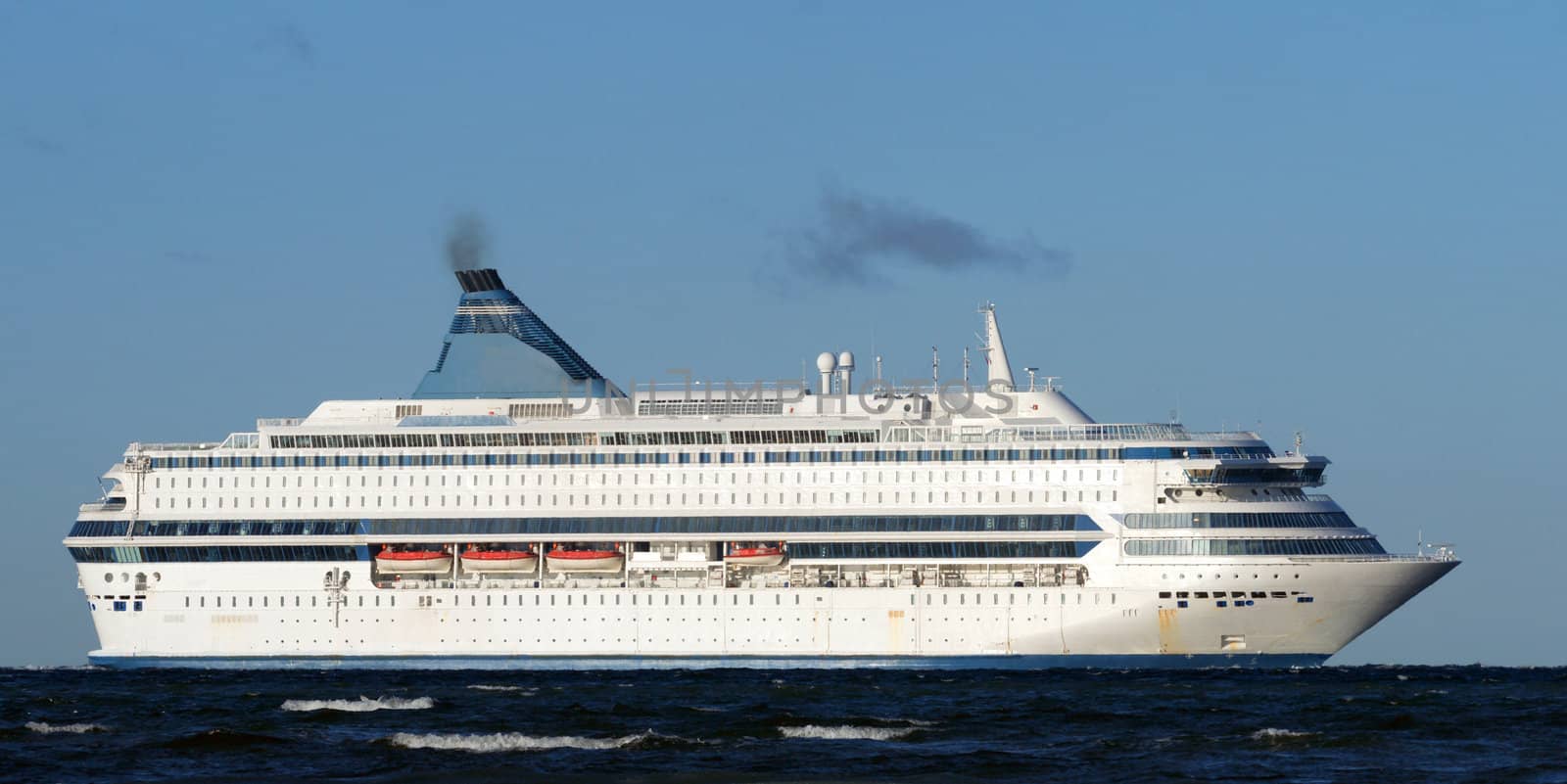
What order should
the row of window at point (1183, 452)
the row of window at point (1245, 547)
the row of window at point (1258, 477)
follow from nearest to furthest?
the row of window at point (1245, 547), the row of window at point (1258, 477), the row of window at point (1183, 452)

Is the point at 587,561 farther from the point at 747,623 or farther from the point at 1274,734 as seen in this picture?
the point at 1274,734

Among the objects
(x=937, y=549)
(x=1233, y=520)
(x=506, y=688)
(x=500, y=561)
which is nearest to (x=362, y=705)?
(x=506, y=688)

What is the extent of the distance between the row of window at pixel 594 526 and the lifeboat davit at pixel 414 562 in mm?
652

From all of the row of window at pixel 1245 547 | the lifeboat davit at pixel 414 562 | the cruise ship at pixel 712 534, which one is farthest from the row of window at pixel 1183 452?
the lifeboat davit at pixel 414 562

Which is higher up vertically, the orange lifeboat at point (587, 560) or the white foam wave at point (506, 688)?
the orange lifeboat at point (587, 560)

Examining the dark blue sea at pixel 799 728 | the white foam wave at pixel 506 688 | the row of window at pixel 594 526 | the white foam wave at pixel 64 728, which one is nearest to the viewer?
the dark blue sea at pixel 799 728

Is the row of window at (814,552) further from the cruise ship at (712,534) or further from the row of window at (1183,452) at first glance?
the row of window at (1183,452)

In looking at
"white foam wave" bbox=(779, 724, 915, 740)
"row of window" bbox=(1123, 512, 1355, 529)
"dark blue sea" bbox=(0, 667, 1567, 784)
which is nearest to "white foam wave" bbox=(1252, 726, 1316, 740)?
"dark blue sea" bbox=(0, 667, 1567, 784)

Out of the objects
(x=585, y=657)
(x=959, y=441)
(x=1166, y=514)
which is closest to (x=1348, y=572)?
(x=1166, y=514)

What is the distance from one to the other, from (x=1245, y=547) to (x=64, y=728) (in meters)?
35.2

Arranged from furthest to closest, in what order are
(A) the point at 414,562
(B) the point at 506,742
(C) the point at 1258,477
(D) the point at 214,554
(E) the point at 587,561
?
(D) the point at 214,554 → (A) the point at 414,562 → (E) the point at 587,561 → (C) the point at 1258,477 → (B) the point at 506,742

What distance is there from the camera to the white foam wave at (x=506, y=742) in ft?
150

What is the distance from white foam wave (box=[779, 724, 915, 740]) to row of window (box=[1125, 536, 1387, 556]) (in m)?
20.7

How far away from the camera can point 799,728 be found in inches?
1923
